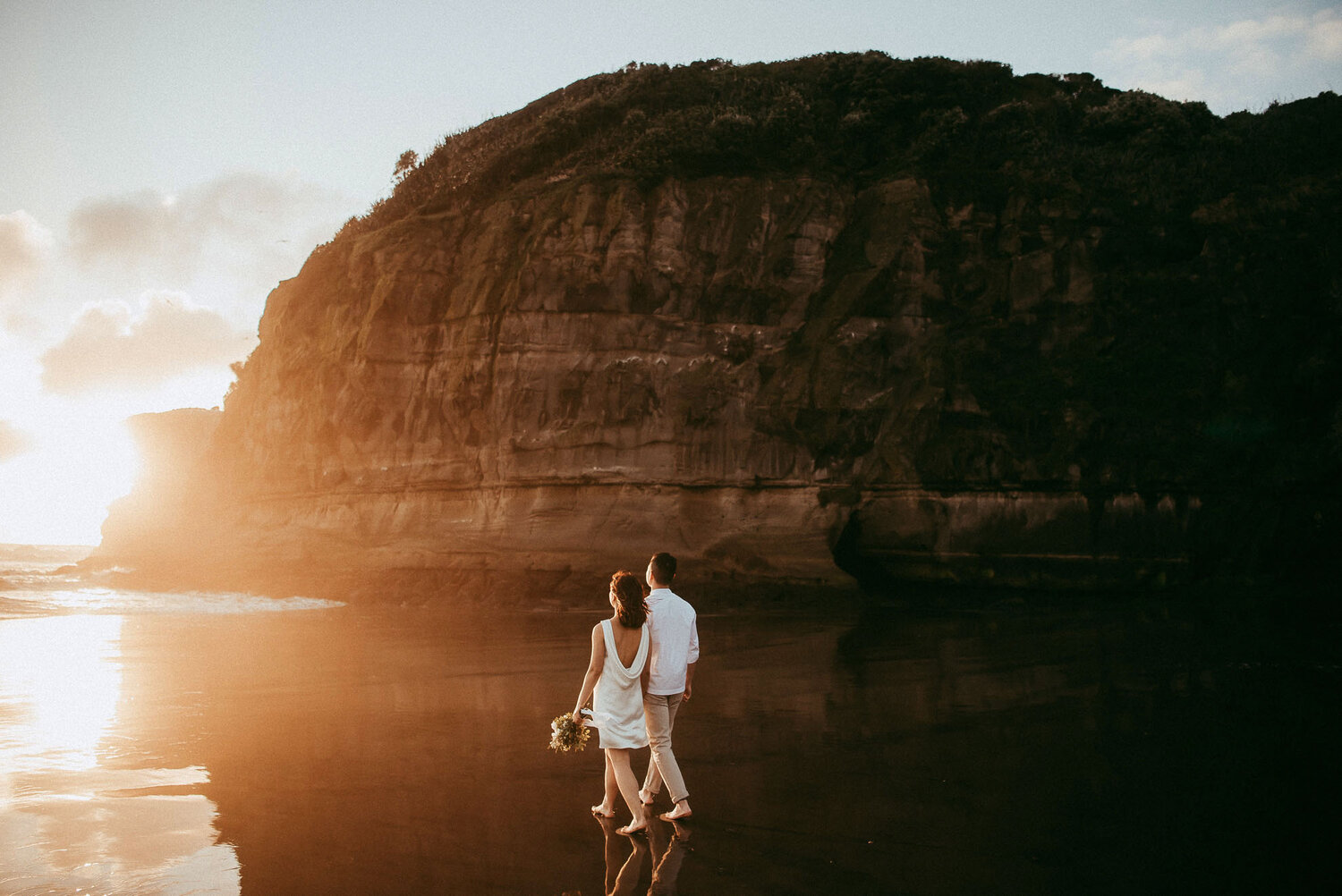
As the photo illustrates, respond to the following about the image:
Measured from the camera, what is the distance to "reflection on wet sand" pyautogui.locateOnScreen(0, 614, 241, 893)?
4414 mm

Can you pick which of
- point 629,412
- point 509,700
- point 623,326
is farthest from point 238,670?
point 623,326

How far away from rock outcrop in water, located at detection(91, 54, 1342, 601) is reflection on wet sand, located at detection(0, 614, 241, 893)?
13.9 m

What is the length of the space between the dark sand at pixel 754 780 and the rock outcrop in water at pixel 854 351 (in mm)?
9312

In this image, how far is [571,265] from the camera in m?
24.0

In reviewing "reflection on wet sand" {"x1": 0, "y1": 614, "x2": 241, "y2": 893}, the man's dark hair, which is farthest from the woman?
"reflection on wet sand" {"x1": 0, "y1": 614, "x2": 241, "y2": 893}

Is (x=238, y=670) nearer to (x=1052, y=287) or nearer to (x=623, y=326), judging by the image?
(x=623, y=326)

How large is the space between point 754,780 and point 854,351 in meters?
17.7

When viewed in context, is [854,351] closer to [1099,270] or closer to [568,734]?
[1099,270]

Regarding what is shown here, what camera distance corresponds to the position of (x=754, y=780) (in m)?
6.20

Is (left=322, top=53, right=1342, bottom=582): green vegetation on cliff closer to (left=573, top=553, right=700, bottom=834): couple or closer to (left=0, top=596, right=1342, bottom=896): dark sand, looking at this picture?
(left=0, top=596, right=1342, bottom=896): dark sand

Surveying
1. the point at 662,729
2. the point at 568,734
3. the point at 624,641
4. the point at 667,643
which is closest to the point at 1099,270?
the point at 667,643

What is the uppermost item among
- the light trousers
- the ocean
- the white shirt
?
the white shirt

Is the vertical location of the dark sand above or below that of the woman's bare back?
below

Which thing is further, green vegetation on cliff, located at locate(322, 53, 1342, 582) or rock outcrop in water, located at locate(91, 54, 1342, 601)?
rock outcrop in water, located at locate(91, 54, 1342, 601)
